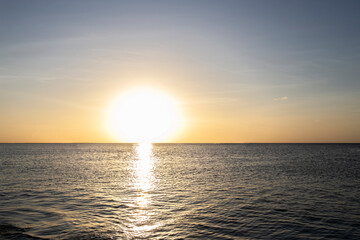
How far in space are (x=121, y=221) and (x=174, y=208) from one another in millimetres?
5892

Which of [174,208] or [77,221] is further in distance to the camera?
[174,208]

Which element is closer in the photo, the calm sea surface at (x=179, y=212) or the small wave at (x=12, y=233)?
the small wave at (x=12, y=233)

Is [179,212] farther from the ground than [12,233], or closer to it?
closer to it

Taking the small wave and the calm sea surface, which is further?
the calm sea surface

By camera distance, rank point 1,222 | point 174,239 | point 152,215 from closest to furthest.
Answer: point 174,239
point 1,222
point 152,215

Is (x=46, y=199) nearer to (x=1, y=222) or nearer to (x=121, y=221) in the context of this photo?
(x=1, y=222)

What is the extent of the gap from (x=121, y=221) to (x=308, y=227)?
1400 centimetres

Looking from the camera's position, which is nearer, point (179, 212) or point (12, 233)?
point (12, 233)

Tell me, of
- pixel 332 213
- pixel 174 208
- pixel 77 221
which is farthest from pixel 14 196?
pixel 332 213

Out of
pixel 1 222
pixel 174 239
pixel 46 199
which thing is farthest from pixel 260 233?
pixel 46 199

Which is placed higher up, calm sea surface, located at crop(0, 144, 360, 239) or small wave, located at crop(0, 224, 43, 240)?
small wave, located at crop(0, 224, 43, 240)

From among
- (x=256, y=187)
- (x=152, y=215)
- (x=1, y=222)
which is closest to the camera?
(x=1, y=222)

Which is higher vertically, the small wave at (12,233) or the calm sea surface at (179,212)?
the small wave at (12,233)

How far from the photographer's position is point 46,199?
27766 millimetres
